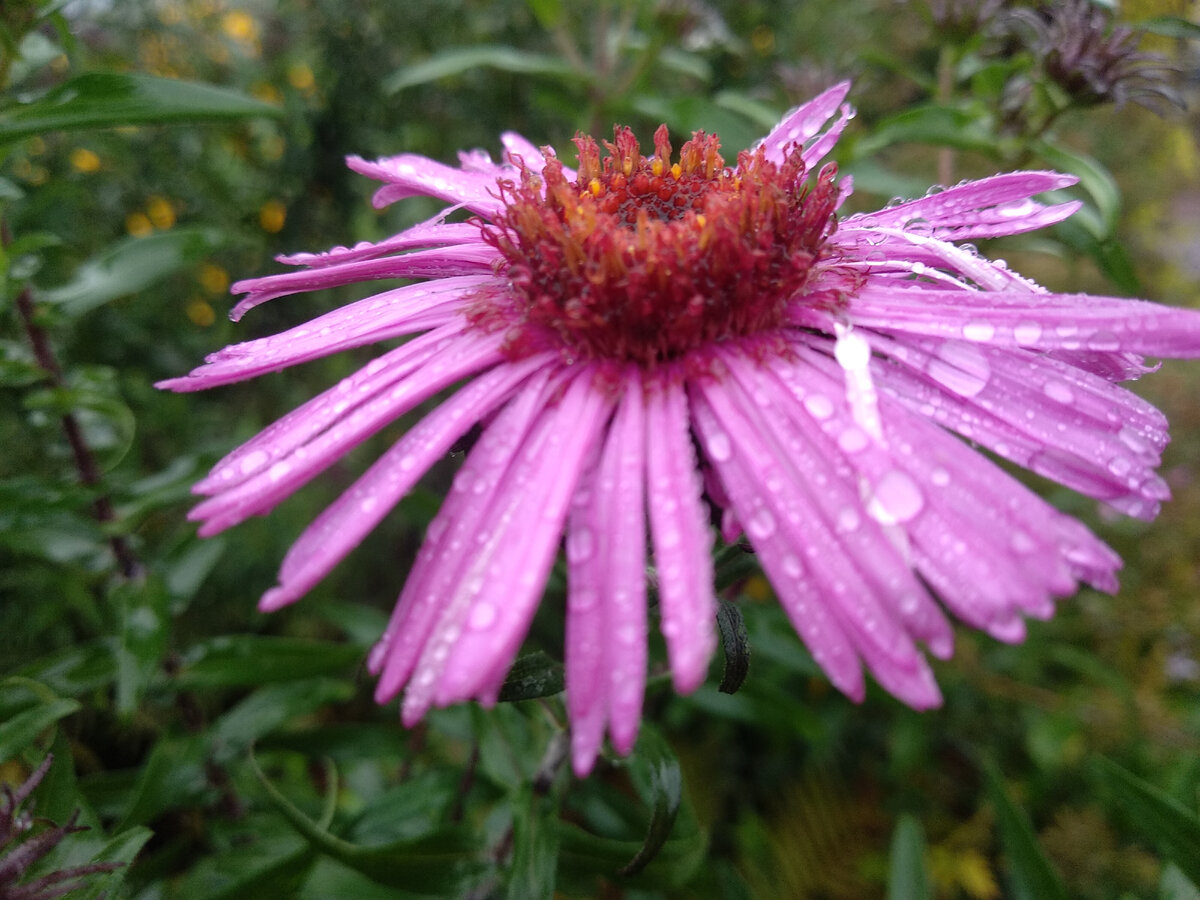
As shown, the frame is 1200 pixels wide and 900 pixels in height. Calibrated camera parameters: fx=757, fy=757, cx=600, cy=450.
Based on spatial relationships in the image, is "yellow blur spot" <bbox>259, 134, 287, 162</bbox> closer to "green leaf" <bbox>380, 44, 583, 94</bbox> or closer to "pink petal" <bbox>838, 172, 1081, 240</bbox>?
"green leaf" <bbox>380, 44, 583, 94</bbox>

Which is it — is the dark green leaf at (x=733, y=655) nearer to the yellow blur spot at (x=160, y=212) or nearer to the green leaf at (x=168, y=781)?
the green leaf at (x=168, y=781)

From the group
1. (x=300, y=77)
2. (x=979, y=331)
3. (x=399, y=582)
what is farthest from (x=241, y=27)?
(x=979, y=331)

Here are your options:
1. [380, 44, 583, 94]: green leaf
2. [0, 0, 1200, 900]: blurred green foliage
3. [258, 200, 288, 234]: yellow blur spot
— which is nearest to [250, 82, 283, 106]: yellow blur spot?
[0, 0, 1200, 900]: blurred green foliage

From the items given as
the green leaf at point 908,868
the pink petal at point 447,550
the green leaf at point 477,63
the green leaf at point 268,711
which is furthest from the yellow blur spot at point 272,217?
the green leaf at point 908,868

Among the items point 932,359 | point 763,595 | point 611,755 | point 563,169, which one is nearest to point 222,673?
point 611,755

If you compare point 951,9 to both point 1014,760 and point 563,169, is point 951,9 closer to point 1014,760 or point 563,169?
point 563,169
